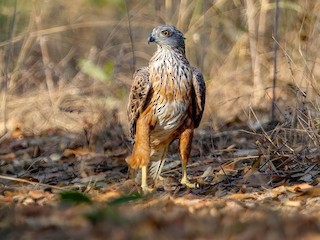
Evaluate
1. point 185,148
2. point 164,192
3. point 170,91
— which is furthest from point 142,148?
point 164,192

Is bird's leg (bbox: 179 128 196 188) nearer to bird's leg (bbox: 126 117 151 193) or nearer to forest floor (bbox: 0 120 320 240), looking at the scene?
forest floor (bbox: 0 120 320 240)

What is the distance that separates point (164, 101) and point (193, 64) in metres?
4.28

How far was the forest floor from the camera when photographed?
3777 millimetres

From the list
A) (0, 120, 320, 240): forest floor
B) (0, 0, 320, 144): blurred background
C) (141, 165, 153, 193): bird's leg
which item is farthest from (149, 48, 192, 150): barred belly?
(0, 0, 320, 144): blurred background

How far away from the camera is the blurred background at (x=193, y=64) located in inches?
381

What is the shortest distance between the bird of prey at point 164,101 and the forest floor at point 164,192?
1.05ft

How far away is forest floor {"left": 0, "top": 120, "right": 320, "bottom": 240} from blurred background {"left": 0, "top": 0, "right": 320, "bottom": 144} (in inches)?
17.4

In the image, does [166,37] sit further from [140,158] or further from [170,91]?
[140,158]

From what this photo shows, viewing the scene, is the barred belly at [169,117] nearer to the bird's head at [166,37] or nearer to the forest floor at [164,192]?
the forest floor at [164,192]

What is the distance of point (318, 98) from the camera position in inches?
298

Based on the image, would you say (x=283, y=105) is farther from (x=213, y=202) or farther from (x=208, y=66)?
(x=213, y=202)

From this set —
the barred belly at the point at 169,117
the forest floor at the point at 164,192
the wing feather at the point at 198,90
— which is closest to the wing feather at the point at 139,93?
the barred belly at the point at 169,117

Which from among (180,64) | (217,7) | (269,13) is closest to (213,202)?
(180,64)

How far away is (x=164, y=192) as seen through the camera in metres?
6.58
